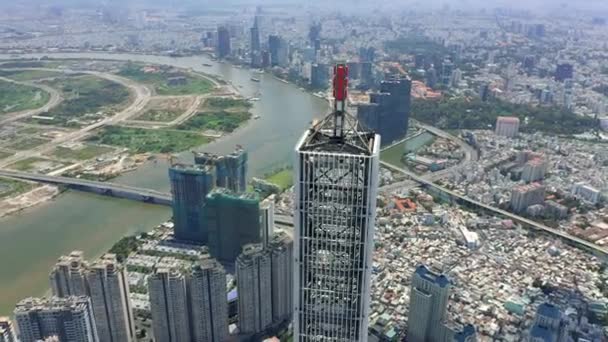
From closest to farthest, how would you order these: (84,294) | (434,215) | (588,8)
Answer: (84,294)
(434,215)
(588,8)

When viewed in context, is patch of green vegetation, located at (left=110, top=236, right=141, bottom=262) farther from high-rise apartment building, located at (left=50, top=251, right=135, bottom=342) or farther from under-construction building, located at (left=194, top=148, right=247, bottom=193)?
high-rise apartment building, located at (left=50, top=251, right=135, bottom=342)

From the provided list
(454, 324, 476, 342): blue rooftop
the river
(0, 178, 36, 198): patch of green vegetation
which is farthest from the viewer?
(0, 178, 36, 198): patch of green vegetation

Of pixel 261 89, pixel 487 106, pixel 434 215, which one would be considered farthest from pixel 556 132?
pixel 261 89

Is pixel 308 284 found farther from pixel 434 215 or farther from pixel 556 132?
pixel 556 132

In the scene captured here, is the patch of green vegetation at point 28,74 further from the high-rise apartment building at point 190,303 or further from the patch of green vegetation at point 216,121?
the high-rise apartment building at point 190,303

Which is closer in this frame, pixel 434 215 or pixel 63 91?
pixel 434 215

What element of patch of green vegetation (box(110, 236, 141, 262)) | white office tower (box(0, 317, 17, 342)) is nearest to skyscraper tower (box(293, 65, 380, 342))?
white office tower (box(0, 317, 17, 342))
